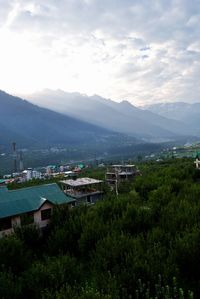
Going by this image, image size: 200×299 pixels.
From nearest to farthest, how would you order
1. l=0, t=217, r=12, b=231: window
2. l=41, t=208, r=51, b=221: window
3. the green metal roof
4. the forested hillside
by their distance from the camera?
1. the forested hillside
2. l=0, t=217, r=12, b=231: window
3. the green metal roof
4. l=41, t=208, r=51, b=221: window

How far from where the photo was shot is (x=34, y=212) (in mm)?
26578

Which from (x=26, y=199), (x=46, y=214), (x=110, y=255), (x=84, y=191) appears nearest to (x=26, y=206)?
(x=26, y=199)

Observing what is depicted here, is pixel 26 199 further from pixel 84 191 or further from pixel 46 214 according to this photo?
pixel 84 191

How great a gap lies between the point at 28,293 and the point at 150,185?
24750 mm

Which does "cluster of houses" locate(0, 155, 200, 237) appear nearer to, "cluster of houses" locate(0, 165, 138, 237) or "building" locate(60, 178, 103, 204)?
"cluster of houses" locate(0, 165, 138, 237)

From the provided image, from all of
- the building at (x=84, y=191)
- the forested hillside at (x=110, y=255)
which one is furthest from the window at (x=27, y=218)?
the building at (x=84, y=191)

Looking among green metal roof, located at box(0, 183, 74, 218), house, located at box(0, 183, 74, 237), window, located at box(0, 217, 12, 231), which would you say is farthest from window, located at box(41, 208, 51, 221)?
window, located at box(0, 217, 12, 231)

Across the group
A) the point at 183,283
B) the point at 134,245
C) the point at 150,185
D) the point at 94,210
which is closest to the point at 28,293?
the point at 134,245

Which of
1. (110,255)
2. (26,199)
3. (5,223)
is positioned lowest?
(110,255)

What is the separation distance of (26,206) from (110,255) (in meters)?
11.5

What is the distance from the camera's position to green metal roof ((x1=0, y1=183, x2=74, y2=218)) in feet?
82.9

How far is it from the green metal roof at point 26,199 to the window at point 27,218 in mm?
444

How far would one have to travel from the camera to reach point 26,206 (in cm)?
2616

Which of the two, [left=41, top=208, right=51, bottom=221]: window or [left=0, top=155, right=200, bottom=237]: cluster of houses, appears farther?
[left=41, top=208, right=51, bottom=221]: window
